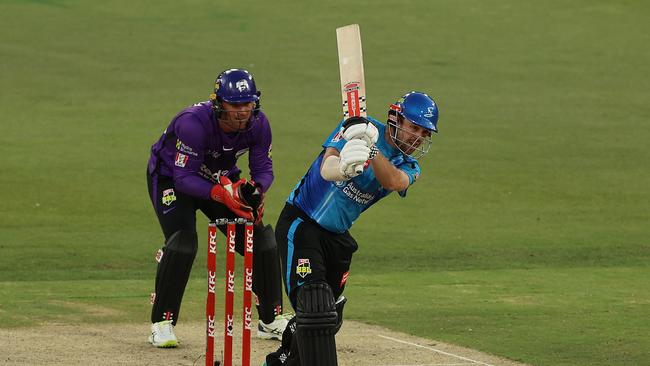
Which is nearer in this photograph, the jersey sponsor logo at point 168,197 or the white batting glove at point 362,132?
the white batting glove at point 362,132

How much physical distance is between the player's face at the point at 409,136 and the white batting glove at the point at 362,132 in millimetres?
508

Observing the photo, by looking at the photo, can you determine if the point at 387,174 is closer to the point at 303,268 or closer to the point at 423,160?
the point at 303,268

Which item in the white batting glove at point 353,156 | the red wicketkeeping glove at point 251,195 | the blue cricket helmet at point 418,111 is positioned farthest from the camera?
the red wicketkeeping glove at point 251,195

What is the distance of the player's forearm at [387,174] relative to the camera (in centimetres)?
758

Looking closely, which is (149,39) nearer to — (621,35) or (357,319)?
(621,35)

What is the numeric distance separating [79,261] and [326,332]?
662 cm

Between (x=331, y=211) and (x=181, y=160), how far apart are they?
5.09ft

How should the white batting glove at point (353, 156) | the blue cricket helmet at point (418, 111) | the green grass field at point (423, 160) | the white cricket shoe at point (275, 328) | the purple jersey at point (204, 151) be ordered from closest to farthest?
the white batting glove at point (353, 156) → the blue cricket helmet at point (418, 111) → the purple jersey at point (204, 151) → the white cricket shoe at point (275, 328) → the green grass field at point (423, 160)

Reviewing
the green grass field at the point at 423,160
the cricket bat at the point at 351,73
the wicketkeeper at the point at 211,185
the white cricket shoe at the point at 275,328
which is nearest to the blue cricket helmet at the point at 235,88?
the wicketkeeper at the point at 211,185

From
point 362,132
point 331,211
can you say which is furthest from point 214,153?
point 362,132

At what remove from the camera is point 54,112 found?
22.4m

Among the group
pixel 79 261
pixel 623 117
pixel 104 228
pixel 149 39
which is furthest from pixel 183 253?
pixel 149 39

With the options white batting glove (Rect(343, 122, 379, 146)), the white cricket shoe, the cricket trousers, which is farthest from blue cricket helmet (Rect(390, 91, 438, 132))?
the white cricket shoe

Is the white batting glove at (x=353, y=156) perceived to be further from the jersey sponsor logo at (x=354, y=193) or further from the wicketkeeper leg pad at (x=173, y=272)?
the wicketkeeper leg pad at (x=173, y=272)
